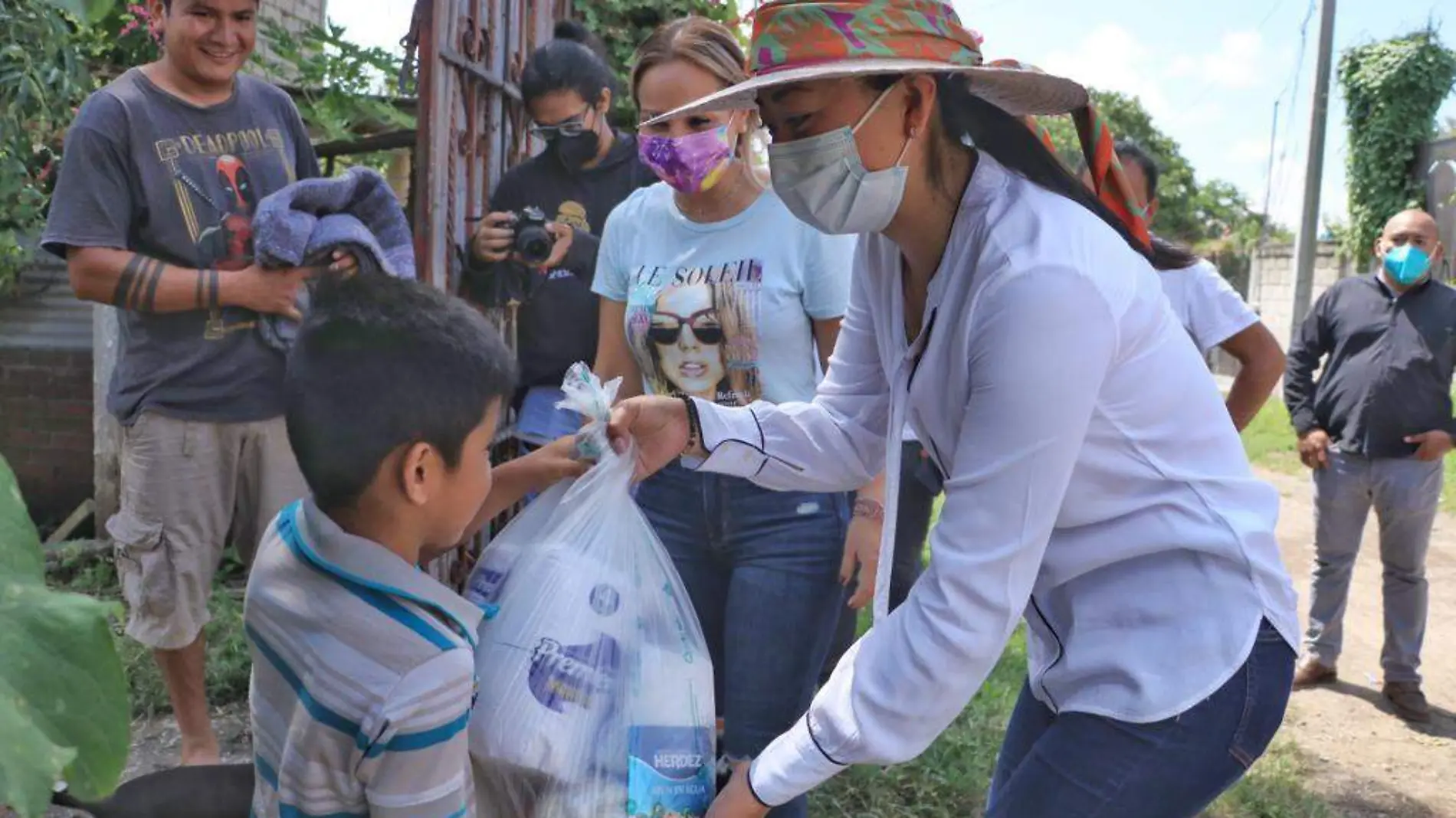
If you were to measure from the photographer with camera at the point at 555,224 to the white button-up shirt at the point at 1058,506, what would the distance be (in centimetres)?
155

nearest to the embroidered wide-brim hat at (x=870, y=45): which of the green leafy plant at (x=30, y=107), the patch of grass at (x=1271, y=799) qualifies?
the green leafy plant at (x=30, y=107)

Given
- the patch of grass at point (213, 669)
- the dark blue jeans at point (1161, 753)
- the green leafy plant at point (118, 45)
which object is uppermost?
the green leafy plant at point (118, 45)

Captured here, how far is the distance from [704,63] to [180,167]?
3.76 feet

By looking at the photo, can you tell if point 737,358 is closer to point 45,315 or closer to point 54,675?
point 54,675

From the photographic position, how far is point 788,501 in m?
2.27

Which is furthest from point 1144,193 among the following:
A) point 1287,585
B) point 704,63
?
point 1287,585

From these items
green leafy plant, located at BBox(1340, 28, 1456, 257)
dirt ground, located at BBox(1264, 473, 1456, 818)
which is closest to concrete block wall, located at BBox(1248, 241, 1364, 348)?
green leafy plant, located at BBox(1340, 28, 1456, 257)

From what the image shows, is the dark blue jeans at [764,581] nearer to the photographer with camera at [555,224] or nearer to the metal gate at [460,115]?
the photographer with camera at [555,224]

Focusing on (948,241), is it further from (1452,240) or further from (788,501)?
(1452,240)

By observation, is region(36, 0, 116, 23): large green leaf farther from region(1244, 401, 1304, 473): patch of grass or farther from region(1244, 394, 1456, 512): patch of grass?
region(1244, 401, 1304, 473): patch of grass

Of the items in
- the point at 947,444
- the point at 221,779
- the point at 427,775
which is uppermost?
the point at 947,444

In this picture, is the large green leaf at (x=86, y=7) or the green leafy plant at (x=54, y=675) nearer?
the green leafy plant at (x=54, y=675)

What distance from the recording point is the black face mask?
307 centimetres

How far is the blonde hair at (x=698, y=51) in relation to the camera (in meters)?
2.38
